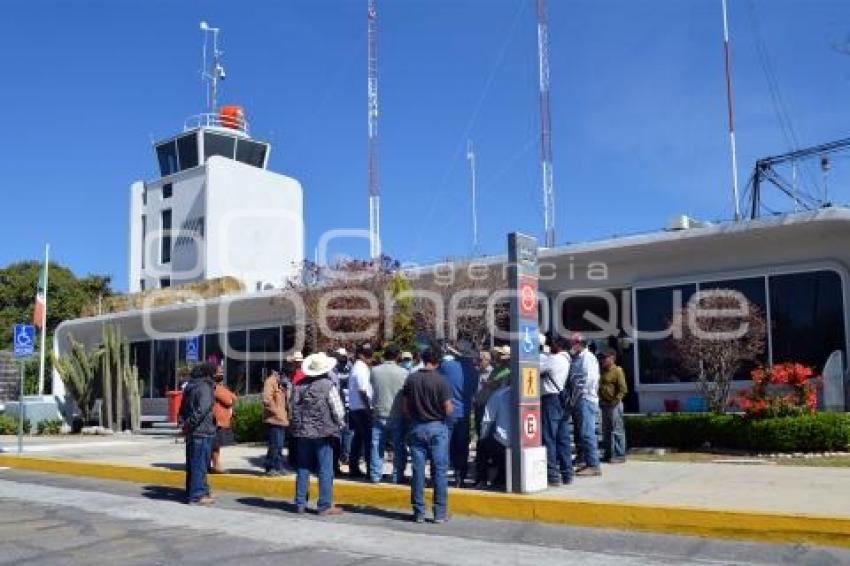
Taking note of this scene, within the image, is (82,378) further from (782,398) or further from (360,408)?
(782,398)

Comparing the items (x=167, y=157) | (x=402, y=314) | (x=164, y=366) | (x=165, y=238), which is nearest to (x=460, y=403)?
(x=402, y=314)

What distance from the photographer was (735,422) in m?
14.0

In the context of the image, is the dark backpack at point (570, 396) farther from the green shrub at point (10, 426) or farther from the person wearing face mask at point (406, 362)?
the green shrub at point (10, 426)

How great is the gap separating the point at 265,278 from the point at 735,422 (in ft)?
137

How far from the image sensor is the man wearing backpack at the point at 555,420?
35.7 feet

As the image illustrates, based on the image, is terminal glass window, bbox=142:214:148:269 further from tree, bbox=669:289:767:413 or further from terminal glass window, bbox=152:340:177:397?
tree, bbox=669:289:767:413

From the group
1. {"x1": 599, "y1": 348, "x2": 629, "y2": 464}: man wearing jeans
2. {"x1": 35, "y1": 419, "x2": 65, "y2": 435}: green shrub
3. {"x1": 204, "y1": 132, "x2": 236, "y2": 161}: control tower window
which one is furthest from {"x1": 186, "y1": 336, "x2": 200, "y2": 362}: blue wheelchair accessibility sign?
{"x1": 204, "y1": 132, "x2": 236, "y2": 161}: control tower window

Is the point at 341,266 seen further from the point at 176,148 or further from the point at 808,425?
the point at 176,148

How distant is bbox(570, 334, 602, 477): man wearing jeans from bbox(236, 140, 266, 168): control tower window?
48782mm

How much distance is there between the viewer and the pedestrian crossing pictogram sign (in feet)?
A: 33.8

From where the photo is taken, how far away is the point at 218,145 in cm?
5666

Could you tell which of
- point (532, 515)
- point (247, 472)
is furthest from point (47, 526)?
point (532, 515)

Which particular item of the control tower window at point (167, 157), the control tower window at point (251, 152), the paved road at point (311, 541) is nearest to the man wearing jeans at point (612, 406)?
the paved road at point (311, 541)

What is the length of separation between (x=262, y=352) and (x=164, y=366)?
6.07 metres
